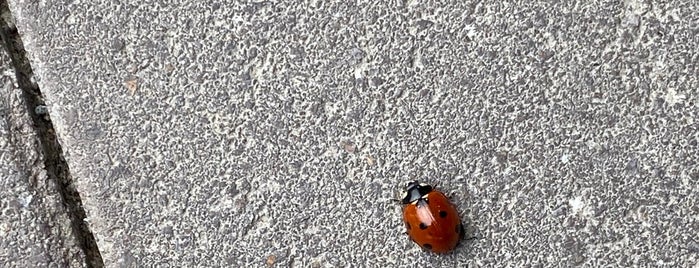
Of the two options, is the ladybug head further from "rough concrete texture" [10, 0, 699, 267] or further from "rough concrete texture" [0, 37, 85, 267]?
"rough concrete texture" [0, 37, 85, 267]

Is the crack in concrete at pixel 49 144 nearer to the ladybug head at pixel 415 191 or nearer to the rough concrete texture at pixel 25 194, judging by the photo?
the rough concrete texture at pixel 25 194

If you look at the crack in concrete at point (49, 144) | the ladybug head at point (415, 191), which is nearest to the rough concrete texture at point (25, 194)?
the crack in concrete at point (49, 144)

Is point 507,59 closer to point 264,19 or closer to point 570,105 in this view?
point 570,105

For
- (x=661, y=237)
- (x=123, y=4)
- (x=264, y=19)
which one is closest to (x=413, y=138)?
(x=264, y=19)

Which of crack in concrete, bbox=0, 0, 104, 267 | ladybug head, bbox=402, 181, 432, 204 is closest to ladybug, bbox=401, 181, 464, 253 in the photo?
ladybug head, bbox=402, 181, 432, 204

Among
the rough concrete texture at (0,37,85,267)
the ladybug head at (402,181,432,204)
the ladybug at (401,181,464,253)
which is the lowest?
the ladybug at (401,181,464,253)

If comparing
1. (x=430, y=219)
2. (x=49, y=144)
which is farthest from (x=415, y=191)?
(x=49, y=144)
